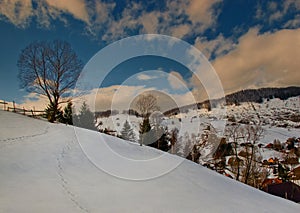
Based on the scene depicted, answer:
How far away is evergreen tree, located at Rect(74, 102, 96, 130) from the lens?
1387 inches

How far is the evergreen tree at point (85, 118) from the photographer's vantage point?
116 ft

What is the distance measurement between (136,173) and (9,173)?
5.26 meters

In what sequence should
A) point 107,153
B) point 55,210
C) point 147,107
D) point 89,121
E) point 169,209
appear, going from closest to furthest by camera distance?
point 55,210
point 169,209
point 107,153
point 147,107
point 89,121

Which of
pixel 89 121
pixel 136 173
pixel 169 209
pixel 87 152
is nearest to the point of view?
pixel 169 209

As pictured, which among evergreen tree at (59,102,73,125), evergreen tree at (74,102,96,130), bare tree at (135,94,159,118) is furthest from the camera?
evergreen tree at (74,102,96,130)

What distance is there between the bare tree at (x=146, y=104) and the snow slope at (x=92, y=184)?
41.1 feet

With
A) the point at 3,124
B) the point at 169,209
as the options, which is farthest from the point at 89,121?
the point at 169,209

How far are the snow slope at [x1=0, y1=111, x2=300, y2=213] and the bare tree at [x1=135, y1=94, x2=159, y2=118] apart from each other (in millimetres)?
12520

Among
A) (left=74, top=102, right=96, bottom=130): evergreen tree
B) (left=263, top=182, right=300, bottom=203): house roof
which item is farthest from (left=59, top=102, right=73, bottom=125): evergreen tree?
(left=263, top=182, right=300, bottom=203): house roof

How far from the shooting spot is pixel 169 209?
278 inches

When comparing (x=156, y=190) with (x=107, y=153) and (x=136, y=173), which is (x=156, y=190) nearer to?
(x=136, y=173)

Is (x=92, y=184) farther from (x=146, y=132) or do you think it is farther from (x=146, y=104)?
(x=146, y=132)

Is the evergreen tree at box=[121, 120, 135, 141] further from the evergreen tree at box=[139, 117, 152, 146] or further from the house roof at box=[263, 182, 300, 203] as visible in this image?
the house roof at box=[263, 182, 300, 203]

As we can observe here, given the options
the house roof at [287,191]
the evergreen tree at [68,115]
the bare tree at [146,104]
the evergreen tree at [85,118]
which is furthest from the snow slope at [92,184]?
the evergreen tree at [85,118]
